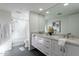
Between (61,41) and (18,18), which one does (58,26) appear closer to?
(61,41)

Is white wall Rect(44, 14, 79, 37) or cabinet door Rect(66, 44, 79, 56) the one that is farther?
white wall Rect(44, 14, 79, 37)

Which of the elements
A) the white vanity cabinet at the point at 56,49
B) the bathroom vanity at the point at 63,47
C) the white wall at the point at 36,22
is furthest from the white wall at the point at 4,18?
the white vanity cabinet at the point at 56,49

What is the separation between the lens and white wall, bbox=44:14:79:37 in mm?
1477

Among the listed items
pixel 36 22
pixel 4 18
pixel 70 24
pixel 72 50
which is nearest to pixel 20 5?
pixel 4 18

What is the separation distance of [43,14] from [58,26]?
0.63m

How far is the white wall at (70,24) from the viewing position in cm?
148

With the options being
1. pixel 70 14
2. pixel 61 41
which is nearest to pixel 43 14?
pixel 70 14

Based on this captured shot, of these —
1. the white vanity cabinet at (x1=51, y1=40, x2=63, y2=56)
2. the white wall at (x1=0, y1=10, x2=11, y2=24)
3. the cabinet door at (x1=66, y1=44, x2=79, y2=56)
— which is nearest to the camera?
the cabinet door at (x1=66, y1=44, x2=79, y2=56)

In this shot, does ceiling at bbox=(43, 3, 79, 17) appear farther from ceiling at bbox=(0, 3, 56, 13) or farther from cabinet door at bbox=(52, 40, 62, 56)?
cabinet door at bbox=(52, 40, 62, 56)

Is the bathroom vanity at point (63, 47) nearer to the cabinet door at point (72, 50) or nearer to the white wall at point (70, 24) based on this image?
the cabinet door at point (72, 50)

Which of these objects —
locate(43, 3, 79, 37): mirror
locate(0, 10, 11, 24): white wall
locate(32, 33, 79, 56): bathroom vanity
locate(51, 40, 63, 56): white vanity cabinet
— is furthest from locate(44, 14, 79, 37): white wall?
locate(0, 10, 11, 24): white wall

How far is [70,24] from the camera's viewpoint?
62.5 inches

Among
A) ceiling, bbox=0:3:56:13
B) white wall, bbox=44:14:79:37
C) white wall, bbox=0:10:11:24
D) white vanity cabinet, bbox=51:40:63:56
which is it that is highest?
ceiling, bbox=0:3:56:13

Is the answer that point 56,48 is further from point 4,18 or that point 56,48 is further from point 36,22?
point 4,18
